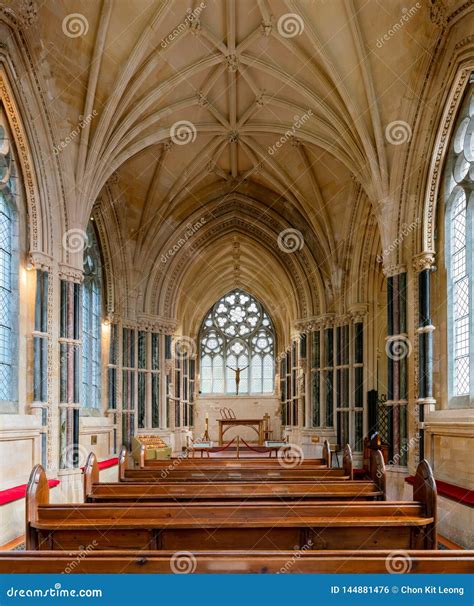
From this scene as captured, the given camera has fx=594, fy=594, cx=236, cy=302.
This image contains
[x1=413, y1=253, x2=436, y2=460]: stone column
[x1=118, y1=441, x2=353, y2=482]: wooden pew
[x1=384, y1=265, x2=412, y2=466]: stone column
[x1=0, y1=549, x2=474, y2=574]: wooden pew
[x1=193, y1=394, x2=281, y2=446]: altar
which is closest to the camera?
[x1=0, y1=549, x2=474, y2=574]: wooden pew

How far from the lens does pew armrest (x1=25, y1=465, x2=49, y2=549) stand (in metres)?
6.00

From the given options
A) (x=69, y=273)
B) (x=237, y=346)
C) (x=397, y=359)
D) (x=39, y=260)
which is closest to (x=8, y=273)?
(x=39, y=260)

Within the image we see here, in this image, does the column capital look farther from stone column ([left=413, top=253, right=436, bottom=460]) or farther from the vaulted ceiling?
stone column ([left=413, top=253, right=436, bottom=460])

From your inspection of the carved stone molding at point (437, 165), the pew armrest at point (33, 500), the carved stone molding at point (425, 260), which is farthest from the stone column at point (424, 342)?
the pew armrest at point (33, 500)

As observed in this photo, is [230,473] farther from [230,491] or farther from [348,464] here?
[230,491]

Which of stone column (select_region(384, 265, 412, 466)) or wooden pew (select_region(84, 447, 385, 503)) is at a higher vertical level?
stone column (select_region(384, 265, 412, 466))

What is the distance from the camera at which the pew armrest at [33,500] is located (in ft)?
19.7

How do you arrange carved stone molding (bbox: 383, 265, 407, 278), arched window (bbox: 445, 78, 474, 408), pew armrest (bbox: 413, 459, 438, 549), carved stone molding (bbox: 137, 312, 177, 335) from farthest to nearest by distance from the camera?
carved stone molding (bbox: 137, 312, 177, 335) → carved stone molding (bbox: 383, 265, 407, 278) → arched window (bbox: 445, 78, 474, 408) → pew armrest (bbox: 413, 459, 438, 549)

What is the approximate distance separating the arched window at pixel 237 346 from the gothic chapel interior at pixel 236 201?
12079mm

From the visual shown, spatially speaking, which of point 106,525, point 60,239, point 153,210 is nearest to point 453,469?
point 106,525

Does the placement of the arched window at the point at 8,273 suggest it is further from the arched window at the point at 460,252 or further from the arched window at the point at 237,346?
the arched window at the point at 237,346

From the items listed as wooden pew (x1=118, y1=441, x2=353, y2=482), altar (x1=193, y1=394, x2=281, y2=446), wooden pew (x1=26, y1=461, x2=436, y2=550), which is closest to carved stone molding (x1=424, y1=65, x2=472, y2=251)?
wooden pew (x1=118, y1=441, x2=353, y2=482)

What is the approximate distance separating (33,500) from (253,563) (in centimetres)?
309

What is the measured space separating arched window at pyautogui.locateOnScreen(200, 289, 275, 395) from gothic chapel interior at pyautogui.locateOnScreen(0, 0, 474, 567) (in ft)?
39.6
